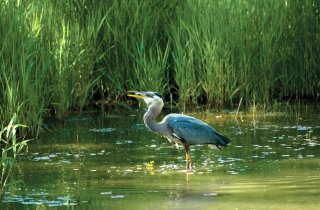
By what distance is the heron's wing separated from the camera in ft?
31.1

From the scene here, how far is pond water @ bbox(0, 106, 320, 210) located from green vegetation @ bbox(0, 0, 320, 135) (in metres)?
0.75

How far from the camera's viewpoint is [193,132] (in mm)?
9602

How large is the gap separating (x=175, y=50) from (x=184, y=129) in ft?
13.1

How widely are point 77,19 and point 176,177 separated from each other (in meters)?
5.36

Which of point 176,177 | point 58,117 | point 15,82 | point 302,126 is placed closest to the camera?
point 176,177

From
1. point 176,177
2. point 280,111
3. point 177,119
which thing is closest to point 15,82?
point 177,119

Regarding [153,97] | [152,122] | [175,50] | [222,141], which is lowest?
[222,141]

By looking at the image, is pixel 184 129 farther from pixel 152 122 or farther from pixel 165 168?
pixel 165 168

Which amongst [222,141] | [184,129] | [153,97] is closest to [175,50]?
[153,97]

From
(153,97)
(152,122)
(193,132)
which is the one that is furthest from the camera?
(153,97)

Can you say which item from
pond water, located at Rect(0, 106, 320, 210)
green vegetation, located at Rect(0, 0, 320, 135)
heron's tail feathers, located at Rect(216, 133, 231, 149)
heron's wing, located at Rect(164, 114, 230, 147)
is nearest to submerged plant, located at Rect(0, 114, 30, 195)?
pond water, located at Rect(0, 106, 320, 210)

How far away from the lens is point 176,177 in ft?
28.7

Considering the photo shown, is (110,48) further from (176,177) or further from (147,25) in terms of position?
(176,177)

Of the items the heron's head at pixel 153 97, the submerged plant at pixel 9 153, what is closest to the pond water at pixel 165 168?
the submerged plant at pixel 9 153
